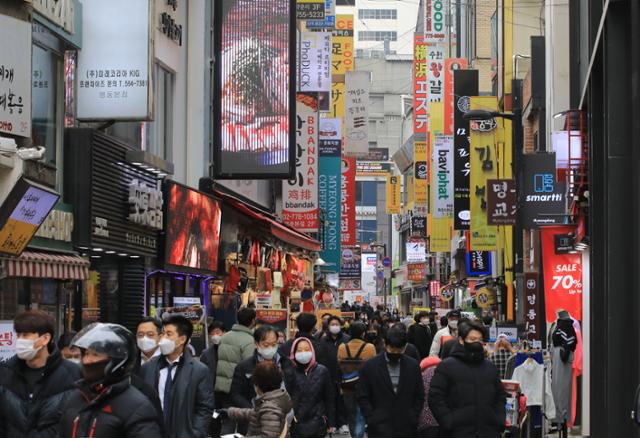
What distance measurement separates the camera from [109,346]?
6.12 m

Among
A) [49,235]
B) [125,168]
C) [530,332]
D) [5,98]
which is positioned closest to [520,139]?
[530,332]

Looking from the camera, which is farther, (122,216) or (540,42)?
(540,42)

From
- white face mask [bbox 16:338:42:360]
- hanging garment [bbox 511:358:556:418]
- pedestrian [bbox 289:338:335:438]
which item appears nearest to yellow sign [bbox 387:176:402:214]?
hanging garment [bbox 511:358:556:418]

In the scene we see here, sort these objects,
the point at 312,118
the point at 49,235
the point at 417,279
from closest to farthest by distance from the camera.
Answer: the point at 49,235
the point at 312,118
the point at 417,279

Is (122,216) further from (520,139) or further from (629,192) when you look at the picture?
(629,192)

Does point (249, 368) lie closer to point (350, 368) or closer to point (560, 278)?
point (350, 368)

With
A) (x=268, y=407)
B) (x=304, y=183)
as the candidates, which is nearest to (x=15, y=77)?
(x=268, y=407)

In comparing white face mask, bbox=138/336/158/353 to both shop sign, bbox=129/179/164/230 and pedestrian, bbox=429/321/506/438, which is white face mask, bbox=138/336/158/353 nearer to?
pedestrian, bbox=429/321/506/438

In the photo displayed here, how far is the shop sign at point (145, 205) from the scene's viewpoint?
813 inches

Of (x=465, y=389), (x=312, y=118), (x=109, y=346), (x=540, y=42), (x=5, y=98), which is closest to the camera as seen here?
(x=109, y=346)

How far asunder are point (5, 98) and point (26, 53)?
0.85m

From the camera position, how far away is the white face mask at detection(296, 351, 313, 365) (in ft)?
41.2

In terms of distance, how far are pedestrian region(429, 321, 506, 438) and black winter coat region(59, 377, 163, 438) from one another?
208 inches

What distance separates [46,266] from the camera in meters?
16.2
